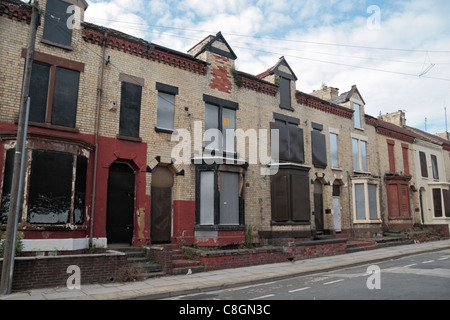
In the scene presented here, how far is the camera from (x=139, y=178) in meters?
13.7

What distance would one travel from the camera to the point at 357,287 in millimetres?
9227

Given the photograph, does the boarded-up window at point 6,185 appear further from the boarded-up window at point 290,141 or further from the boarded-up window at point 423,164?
the boarded-up window at point 423,164

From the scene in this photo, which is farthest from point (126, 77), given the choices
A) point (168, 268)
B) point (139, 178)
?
point (168, 268)

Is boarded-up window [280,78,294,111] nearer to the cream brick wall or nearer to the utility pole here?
the cream brick wall

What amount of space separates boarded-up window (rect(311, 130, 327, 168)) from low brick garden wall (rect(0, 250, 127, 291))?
13078mm

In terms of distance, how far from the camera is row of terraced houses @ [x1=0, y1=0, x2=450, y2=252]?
37.3 feet

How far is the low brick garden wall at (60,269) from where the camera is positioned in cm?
928

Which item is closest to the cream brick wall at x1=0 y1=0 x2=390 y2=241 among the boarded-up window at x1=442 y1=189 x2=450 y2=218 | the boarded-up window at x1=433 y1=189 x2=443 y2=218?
the boarded-up window at x1=433 y1=189 x2=443 y2=218

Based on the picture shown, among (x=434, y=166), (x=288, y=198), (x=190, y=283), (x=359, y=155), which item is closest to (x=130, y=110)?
(x=190, y=283)

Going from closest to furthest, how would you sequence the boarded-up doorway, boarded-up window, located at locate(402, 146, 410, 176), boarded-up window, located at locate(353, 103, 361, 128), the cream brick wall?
the cream brick wall, the boarded-up doorway, boarded-up window, located at locate(353, 103, 361, 128), boarded-up window, located at locate(402, 146, 410, 176)

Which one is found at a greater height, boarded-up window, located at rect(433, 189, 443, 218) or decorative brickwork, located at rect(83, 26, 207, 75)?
decorative brickwork, located at rect(83, 26, 207, 75)

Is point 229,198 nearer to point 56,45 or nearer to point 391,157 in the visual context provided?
point 56,45

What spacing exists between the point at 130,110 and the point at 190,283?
286 inches
